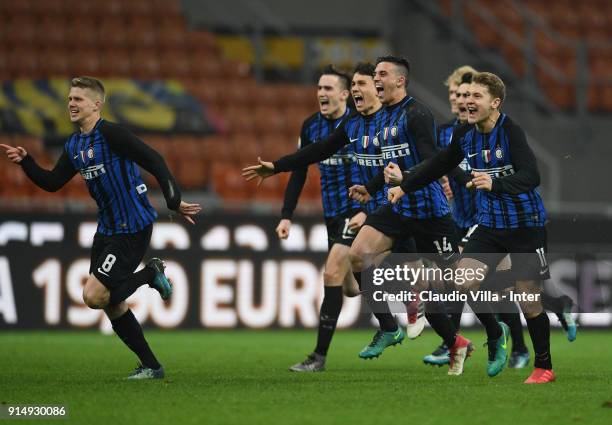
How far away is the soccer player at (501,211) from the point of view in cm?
811

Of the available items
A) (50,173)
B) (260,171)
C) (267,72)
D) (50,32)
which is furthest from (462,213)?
(267,72)

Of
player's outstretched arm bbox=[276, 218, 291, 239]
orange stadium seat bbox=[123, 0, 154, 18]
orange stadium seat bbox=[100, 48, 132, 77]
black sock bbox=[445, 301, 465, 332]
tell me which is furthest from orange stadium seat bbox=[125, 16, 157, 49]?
black sock bbox=[445, 301, 465, 332]

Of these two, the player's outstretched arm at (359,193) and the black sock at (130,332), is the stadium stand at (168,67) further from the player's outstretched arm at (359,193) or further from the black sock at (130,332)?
the black sock at (130,332)

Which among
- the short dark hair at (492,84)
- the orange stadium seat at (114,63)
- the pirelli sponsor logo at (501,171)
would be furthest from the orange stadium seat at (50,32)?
the pirelli sponsor logo at (501,171)

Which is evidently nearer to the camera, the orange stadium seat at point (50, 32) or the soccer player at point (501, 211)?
the soccer player at point (501, 211)

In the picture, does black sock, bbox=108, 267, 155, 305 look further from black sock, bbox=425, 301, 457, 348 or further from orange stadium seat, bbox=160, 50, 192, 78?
orange stadium seat, bbox=160, 50, 192, 78

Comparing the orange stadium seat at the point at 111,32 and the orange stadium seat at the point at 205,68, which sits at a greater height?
the orange stadium seat at the point at 111,32

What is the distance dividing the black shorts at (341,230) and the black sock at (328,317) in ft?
1.26

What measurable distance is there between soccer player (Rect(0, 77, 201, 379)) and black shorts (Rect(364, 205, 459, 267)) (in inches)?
56.3

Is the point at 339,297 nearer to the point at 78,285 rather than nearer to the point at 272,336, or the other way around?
the point at 272,336

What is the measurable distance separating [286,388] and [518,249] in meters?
1.83

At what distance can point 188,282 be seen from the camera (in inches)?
549

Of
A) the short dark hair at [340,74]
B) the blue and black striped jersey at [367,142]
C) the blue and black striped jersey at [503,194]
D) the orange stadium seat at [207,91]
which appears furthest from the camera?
the orange stadium seat at [207,91]

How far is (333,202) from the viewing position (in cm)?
980
